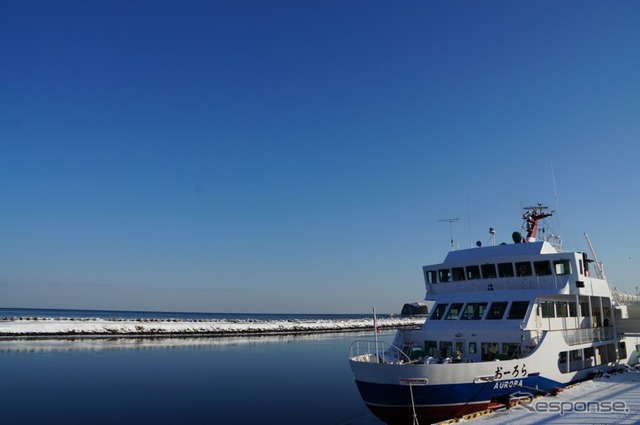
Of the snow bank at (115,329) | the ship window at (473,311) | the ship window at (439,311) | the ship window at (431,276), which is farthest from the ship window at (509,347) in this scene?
the snow bank at (115,329)

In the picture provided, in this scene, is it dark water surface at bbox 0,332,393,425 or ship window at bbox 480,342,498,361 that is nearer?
ship window at bbox 480,342,498,361

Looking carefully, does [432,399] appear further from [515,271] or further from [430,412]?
[515,271]

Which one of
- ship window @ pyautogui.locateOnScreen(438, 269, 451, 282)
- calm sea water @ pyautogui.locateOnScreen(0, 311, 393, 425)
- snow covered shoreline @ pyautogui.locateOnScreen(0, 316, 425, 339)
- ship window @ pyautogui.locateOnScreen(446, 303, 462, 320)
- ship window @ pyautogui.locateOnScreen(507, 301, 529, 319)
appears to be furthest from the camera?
snow covered shoreline @ pyautogui.locateOnScreen(0, 316, 425, 339)

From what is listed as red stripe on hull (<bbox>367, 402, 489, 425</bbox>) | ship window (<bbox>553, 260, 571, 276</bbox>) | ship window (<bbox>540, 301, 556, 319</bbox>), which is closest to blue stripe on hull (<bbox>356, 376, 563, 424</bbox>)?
red stripe on hull (<bbox>367, 402, 489, 425</bbox>)

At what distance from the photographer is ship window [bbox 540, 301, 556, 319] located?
21022 millimetres

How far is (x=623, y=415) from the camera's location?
543 inches

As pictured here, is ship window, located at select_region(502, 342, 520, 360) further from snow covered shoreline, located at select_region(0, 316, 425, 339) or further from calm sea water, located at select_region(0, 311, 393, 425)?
snow covered shoreline, located at select_region(0, 316, 425, 339)

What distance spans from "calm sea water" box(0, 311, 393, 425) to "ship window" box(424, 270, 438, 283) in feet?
26.8

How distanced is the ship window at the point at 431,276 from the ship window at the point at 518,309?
5.05m

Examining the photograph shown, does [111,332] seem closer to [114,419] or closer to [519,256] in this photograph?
[114,419]

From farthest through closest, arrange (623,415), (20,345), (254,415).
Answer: (20,345)
(254,415)
(623,415)

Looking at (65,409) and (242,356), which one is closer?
(65,409)

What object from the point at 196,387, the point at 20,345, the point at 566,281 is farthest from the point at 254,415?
the point at 20,345

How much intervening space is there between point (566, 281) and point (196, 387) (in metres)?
22.7
